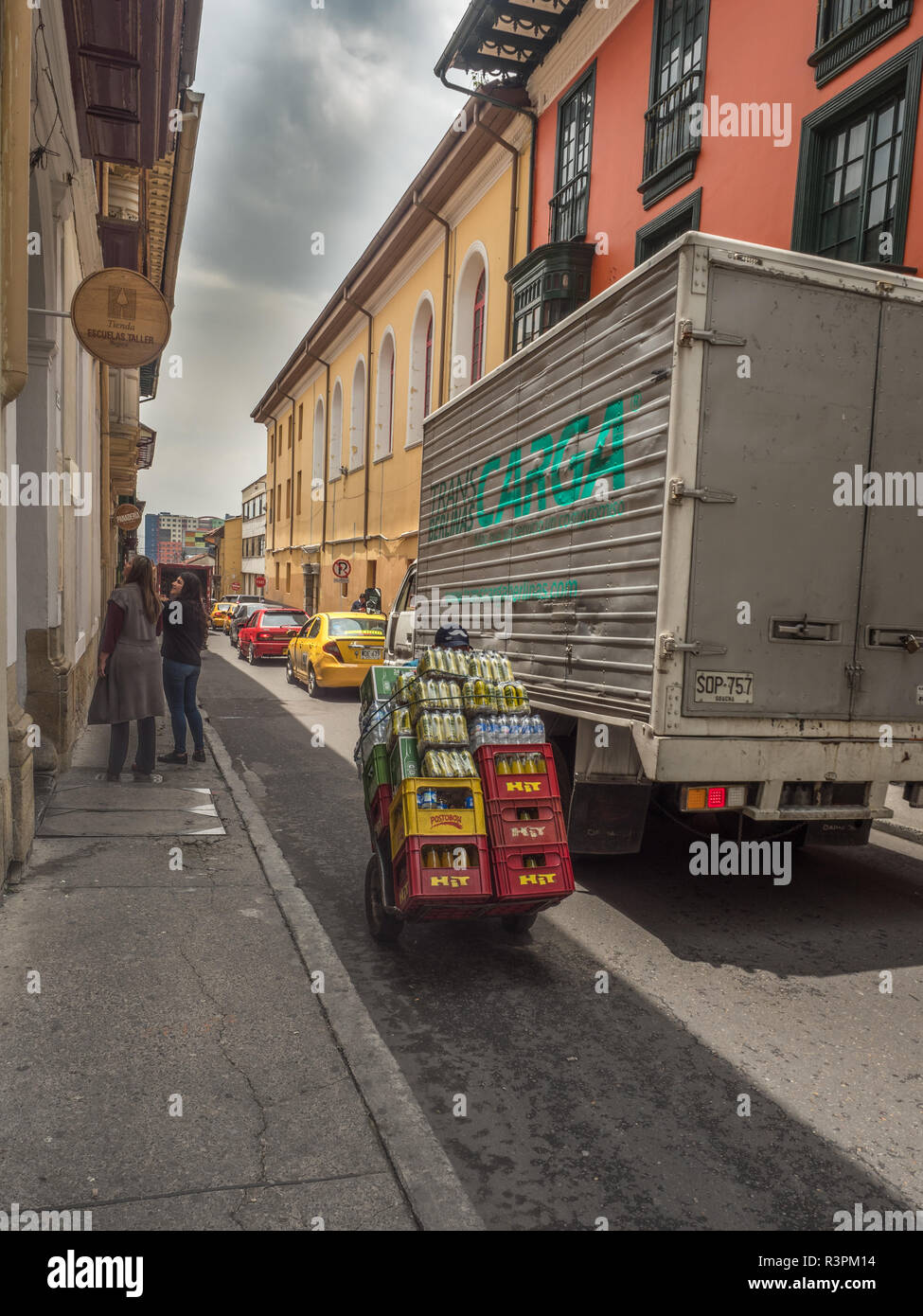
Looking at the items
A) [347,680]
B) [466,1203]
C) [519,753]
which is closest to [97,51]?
[519,753]

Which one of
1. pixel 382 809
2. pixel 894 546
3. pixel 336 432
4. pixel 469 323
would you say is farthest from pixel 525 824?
pixel 336 432

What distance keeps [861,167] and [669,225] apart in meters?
3.50

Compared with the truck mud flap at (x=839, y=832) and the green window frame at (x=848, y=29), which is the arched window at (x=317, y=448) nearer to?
the green window frame at (x=848, y=29)

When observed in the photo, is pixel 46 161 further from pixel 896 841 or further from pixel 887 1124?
pixel 896 841

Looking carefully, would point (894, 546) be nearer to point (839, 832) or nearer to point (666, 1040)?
point (839, 832)

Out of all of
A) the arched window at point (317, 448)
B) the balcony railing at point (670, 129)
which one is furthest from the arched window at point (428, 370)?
the arched window at point (317, 448)

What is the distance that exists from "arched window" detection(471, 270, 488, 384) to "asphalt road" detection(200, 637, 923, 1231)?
15.7m

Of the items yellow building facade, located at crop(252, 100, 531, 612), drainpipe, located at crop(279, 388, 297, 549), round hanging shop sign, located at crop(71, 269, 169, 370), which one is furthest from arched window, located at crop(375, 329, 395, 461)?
round hanging shop sign, located at crop(71, 269, 169, 370)

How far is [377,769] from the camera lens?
4754mm

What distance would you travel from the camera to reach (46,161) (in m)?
6.95

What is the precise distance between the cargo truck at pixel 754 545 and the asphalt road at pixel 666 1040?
2.23 ft

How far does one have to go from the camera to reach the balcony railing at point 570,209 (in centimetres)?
1474

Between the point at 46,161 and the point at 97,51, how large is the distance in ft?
3.20

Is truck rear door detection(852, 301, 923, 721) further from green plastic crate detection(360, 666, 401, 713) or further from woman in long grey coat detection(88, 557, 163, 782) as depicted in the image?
woman in long grey coat detection(88, 557, 163, 782)
